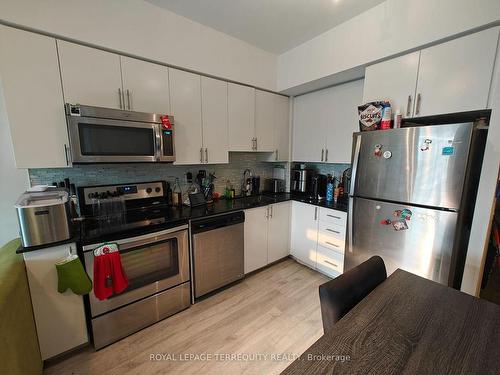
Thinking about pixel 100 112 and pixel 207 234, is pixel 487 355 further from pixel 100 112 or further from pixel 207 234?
pixel 100 112

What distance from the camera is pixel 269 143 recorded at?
9.25ft

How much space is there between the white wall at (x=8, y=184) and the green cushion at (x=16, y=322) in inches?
15.7

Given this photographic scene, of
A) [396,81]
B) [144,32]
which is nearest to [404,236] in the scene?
[396,81]

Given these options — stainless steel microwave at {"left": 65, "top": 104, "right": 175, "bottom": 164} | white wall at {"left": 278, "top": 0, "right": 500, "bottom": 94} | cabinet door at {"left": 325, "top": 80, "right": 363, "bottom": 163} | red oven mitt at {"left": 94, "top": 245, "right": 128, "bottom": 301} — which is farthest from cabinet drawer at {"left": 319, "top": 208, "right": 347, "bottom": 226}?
red oven mitt at {"left": 94, "top": 245, "right": 128, "bottom": 301}

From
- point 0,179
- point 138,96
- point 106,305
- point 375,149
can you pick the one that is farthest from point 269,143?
point 0,179

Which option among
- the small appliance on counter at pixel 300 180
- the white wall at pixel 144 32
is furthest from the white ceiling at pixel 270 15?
the small appliance on counter at pixel 300 180

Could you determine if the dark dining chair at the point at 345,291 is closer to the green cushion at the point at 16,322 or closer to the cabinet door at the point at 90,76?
the green cushion at the point at 16,322

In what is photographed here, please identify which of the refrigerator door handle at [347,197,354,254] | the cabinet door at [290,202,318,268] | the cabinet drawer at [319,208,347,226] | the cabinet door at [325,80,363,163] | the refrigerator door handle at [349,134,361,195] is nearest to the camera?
the refrigerator door handle at [349,134,361,195]

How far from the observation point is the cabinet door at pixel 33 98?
1377 mm

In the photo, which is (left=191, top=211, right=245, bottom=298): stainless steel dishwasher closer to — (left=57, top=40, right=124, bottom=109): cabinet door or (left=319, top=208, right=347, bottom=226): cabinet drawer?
(left=319, top=208, right=347, bottom=226): cabinet drawer

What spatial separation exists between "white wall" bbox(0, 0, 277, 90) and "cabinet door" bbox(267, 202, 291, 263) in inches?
60.2

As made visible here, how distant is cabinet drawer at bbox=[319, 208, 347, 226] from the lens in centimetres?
221

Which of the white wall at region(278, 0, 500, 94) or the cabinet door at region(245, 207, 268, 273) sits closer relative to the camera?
the white wall at region(278, 0, 500, 94)

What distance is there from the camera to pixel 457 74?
1499 millimetres
